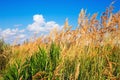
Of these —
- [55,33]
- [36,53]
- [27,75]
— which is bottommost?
[27,75]

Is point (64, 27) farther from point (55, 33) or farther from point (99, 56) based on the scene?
point (99, 56)

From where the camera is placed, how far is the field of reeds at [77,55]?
19.7ft

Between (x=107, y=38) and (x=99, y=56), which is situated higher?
(x=107, y=38)

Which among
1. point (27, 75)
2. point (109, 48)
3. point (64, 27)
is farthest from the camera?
point (109, 48)

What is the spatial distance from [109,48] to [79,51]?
1000 mm

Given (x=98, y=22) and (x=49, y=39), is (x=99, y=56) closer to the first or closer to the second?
(x=98, y=22)

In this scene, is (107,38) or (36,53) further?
(107,38)

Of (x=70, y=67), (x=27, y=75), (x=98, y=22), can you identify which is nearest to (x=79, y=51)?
(x=70, y=67)

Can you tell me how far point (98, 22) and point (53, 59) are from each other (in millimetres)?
1482

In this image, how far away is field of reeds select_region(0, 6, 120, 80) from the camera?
5996mm

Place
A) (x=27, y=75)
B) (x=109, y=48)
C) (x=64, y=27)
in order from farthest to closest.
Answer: (x=109, y=48) → (x=64, y=27) → (x=27, y=75)

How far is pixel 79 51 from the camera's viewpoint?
21.5 feet

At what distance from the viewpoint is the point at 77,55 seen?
6488 millimetres

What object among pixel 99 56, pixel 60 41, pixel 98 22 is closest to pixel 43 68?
pixel 60 41
